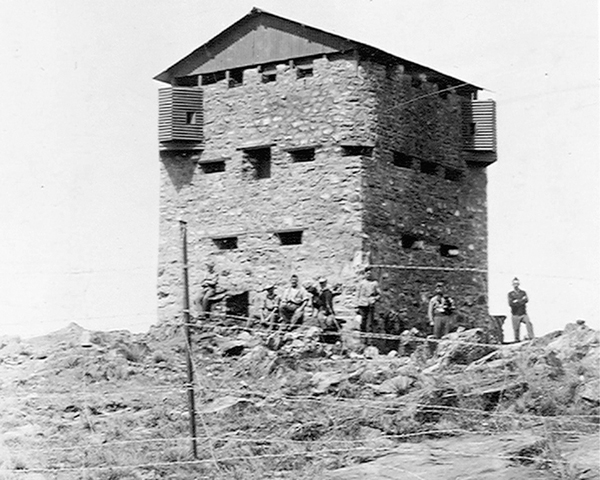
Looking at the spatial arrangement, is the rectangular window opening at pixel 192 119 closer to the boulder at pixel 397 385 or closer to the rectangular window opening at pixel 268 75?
the rectangular window opening at pixel 268 75

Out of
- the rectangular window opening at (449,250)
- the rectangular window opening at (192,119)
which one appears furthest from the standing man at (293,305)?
the rectangular window opening at (192,119)

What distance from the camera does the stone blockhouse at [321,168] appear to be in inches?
911

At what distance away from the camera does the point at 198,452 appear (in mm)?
15898

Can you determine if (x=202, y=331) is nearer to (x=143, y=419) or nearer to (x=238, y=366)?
(x=238, y=366)

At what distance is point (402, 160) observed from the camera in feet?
79.9

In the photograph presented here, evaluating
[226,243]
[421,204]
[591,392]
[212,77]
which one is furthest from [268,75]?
[591,392]

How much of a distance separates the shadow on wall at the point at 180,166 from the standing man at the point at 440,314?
19.8 feet

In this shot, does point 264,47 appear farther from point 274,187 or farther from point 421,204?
point 421,204

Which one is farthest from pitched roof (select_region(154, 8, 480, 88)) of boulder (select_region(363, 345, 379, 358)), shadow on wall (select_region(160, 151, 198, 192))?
boulder (select_region(363, 345, 379, 358))

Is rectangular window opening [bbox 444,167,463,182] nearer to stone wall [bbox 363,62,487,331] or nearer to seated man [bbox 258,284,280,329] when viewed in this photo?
stone wall [bbox 363,62,487,331]

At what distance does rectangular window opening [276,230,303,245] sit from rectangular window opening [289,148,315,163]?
1523 millimetres

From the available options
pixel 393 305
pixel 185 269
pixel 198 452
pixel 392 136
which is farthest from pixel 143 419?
pixel 392 136

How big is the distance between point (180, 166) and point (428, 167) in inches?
215

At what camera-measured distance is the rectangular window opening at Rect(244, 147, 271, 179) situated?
2422 centimetres
